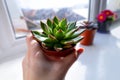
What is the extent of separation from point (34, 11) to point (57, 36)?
67 centimetres

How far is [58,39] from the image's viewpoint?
50 cm

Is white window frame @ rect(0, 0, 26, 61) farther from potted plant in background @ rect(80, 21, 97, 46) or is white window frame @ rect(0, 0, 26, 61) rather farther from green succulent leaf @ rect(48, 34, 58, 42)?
green succulent leaf @ rect(48, 34, 58, 42)

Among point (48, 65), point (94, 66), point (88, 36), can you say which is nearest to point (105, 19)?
point (88, 36)

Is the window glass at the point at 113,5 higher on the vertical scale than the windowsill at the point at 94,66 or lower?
higher

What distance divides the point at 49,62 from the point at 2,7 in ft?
1.68

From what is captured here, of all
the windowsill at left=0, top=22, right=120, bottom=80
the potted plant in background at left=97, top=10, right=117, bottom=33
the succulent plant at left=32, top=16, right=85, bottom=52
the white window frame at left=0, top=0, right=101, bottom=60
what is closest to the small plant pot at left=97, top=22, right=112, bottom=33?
the potted plant in background at left=97, top=10, right=117, bottom=33

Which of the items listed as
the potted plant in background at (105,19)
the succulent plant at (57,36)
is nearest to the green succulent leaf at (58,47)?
the succulent plant at (57,36)

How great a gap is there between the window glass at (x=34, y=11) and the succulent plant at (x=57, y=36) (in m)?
0.53

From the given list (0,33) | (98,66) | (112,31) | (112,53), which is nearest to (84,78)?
(98,66)

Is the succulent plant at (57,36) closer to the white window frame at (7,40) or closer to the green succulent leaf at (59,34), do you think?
the green succulent leaf at (59,34)

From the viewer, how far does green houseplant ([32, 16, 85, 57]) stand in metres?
0.50

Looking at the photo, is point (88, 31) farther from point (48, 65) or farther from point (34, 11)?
point (48, 65)

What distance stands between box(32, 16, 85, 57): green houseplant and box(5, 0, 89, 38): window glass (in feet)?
1.75

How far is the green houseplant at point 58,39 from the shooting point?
1.63 ft
